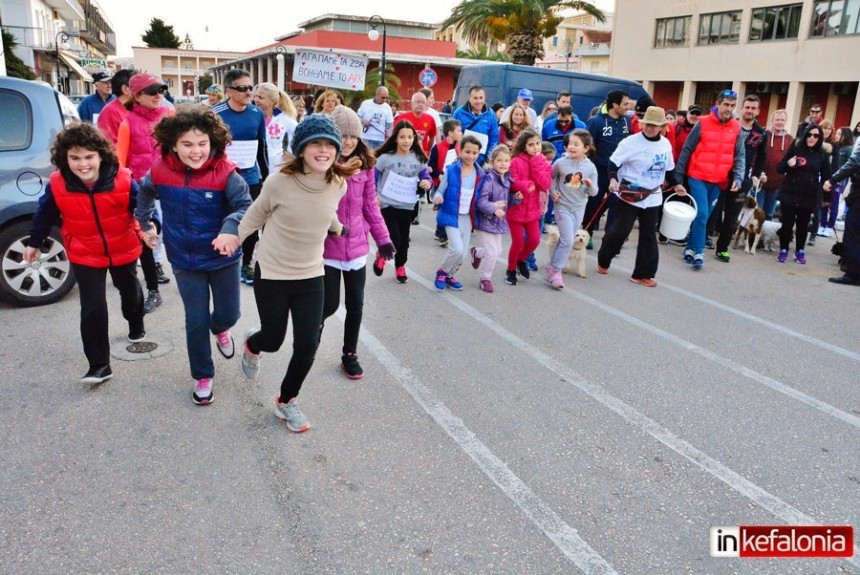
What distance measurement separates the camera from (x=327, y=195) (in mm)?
3674

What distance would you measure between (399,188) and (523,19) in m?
29.0

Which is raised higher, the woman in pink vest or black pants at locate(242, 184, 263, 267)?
the woman in pink vest

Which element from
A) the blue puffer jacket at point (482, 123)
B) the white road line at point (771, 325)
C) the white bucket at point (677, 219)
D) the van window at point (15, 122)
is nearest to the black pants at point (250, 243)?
the van window at point (15, 122)

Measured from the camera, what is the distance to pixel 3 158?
5527 mm

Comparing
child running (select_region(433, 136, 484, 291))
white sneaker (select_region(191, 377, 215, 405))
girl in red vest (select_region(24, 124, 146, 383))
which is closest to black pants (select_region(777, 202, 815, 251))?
child running (select_region(433, 136, 484, 291))

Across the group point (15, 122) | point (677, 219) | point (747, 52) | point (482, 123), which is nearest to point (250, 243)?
point (15, 122)

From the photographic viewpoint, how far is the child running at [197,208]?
376 cm

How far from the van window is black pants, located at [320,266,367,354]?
10.5ft

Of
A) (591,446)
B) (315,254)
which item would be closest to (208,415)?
(315,254)

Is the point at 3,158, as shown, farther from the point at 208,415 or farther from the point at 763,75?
the point at 763,75

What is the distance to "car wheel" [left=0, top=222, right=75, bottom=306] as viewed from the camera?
5574 millimetres

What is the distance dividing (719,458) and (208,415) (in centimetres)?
297

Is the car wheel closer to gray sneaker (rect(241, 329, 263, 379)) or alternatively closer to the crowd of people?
the crowd of people

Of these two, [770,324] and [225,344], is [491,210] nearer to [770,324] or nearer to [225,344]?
[770,324]
